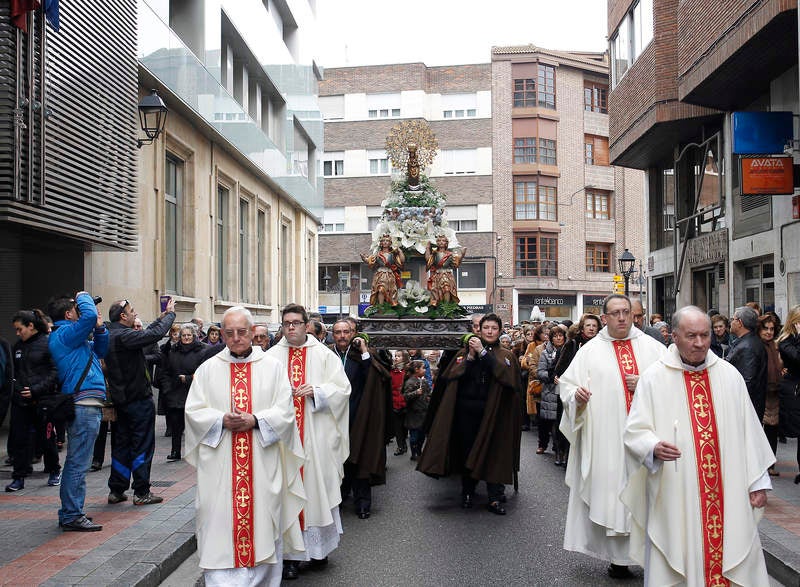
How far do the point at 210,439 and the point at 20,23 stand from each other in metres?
7.82

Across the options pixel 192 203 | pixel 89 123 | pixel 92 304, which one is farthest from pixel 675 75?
pixel 92 304

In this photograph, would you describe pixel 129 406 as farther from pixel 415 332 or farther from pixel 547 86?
pixel 547 86

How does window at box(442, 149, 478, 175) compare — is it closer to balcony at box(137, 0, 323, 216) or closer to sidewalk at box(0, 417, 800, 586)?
balcony at box(137, 0, 323, 216)

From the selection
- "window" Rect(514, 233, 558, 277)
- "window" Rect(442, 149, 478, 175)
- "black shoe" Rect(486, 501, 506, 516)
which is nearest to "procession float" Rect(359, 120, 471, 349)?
"black shoe" Rect(486, 501, 506, 516)

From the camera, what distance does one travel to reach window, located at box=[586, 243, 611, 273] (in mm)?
48781

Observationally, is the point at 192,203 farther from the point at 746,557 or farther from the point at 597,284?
the point at 597,284

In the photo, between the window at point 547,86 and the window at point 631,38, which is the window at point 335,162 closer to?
the window at point 547,86

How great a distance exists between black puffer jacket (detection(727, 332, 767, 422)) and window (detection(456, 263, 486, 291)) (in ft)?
121

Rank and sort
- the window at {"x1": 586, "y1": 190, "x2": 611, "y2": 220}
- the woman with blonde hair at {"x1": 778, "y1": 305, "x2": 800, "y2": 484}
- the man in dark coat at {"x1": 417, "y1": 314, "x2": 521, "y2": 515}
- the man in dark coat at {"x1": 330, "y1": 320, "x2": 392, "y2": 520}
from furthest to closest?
the window at {"x1": 586, "y1": 190, "x2": 611, "y2": 220} → the woman with blonde hair at {"x1": 778, "y1": 305, "x2": 800, "y2": 484} → the man in dark coat at {"x1": 417, "y1": 314, "x2": 521, "y2": 515} → the man in dark coat at {"x1": 330, "y1": 320, "x2": 392, "y2": 520}

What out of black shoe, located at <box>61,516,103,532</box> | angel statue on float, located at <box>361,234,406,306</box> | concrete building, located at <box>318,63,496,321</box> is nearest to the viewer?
black shoe, located at <box>61,516,103,532</box>

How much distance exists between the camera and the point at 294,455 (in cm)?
598

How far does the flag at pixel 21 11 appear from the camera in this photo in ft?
35.1

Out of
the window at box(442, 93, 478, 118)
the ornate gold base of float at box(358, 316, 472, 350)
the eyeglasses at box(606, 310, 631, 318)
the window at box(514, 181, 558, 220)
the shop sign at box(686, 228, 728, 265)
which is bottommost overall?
the ornate gold base of float at box(358, 316, 472, 350)

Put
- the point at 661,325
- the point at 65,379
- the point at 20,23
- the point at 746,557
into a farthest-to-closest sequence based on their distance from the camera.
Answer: the point at 661,325 → the point at 20,23 → the point at 65,379 → the point at 746,557
